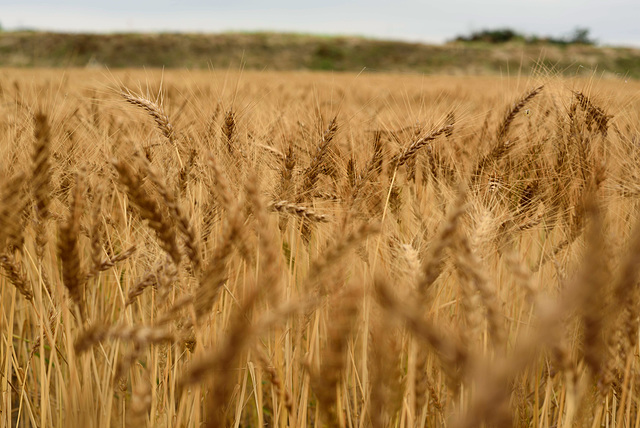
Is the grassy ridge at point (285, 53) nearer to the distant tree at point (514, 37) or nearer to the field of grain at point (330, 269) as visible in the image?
the distant tree at point (514, 37)

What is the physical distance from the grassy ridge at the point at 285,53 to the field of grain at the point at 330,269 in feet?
81.2

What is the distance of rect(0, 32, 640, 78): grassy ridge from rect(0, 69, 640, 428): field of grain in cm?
2474

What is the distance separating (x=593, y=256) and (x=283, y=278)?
80cm

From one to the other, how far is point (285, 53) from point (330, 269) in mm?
27656

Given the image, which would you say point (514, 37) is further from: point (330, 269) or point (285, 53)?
point (330, 269)

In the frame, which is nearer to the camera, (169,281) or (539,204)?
(169,281)

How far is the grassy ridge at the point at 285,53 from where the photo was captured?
1001 inches

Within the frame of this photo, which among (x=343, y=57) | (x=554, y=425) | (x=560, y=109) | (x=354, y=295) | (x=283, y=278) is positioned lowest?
(x=554, y=425)

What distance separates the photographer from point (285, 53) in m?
26.8

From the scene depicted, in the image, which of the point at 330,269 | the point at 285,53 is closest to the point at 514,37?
the point at 285,53

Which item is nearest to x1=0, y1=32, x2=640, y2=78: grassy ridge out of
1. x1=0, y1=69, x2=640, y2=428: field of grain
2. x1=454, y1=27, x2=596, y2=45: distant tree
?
x1=454, y1=27, x2=596, y2=45: distant tree

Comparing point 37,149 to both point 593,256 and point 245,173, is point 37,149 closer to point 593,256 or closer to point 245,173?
point 245,173

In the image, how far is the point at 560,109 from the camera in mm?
1481

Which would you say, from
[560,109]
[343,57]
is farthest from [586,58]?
[560,109]
